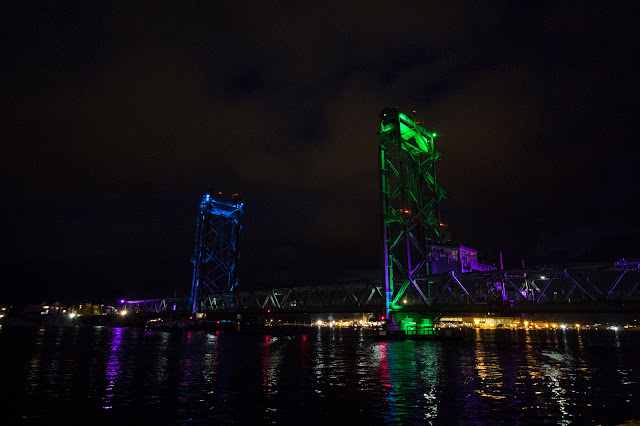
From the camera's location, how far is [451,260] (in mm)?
70125

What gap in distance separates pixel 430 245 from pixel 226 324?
75743 millimetres

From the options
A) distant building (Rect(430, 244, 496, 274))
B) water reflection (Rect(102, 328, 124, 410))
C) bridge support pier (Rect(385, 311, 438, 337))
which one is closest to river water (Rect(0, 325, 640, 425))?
water reflection (Rect(102, 328, 124, 410))

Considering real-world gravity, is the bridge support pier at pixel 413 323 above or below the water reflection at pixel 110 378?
above

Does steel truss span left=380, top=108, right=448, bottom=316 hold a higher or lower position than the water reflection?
higher

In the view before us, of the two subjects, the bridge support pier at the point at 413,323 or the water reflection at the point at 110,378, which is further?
the bridge support pier at the point at 413,323

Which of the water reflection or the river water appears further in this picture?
the water reflection

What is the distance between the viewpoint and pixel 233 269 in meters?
124

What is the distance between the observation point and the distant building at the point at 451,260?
224 ft

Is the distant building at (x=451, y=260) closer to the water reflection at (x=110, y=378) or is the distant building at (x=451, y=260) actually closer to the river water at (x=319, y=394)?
the river water at (x=319, y=394)

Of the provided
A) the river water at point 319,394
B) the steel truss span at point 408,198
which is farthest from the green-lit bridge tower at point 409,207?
the river water at point 319,394

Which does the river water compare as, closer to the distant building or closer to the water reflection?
the water reflection

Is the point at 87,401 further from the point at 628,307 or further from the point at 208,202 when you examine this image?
the point at 208,202

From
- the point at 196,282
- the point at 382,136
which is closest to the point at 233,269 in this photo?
the point at 196,282

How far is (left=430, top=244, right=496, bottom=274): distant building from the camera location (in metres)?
68.2
